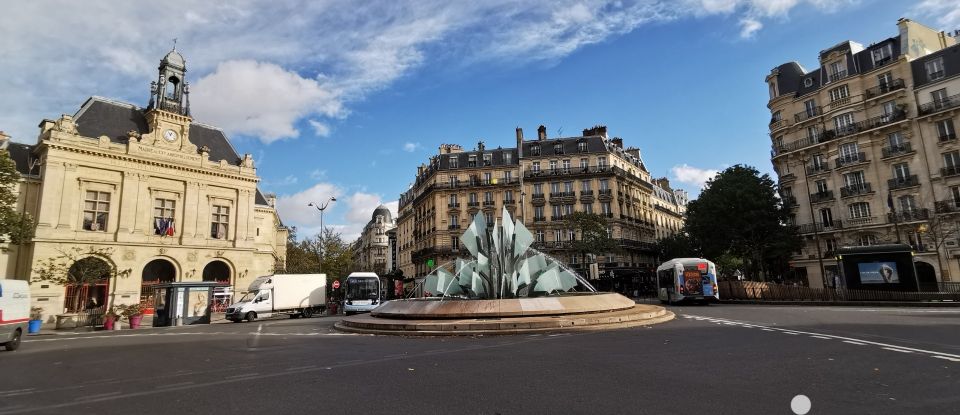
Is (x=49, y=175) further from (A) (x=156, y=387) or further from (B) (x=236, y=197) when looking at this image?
(A) (x=156, y=387)

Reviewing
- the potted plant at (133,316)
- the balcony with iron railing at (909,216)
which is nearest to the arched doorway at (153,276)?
the potted plant at (133,316)

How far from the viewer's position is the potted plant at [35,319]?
23.2m

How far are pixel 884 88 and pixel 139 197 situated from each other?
60.0 m

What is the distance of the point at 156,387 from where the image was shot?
278 inches

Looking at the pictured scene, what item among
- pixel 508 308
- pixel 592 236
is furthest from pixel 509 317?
pixel 592 236

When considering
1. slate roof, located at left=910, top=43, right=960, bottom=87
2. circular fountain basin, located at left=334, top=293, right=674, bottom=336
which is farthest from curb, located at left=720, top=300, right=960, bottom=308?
slate roof, located at left=910, top=43, right=960, bottom=87

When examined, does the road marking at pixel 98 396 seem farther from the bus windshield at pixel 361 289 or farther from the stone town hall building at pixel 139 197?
the stone town hall building at pixel 139 197

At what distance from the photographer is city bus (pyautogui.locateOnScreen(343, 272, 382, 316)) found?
1202 inches

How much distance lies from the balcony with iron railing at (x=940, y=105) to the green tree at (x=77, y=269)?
190 ft

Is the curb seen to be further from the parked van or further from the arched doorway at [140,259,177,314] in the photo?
the arched doorway at [140,259,177,314]

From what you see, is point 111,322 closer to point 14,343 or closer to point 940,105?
point 14,343

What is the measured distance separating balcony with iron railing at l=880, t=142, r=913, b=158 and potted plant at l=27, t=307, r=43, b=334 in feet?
189

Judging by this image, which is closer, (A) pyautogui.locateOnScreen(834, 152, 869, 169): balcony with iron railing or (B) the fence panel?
(B) the fence panel

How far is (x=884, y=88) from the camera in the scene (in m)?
37.8
